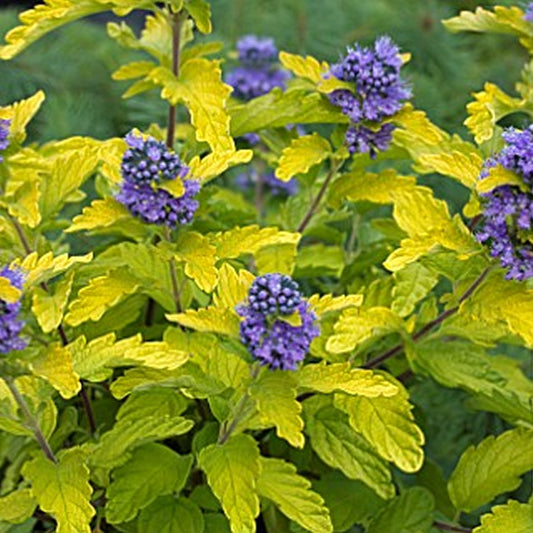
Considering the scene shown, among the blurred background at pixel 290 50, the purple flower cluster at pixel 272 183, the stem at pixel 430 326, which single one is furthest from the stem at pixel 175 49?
the blurred background at pixel 290 50

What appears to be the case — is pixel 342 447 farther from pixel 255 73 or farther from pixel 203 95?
pixel 255 73

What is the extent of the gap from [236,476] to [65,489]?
0.46 ft

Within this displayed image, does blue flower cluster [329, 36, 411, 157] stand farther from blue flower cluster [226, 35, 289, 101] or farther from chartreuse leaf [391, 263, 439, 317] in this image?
blue flower cluster [226, 35, 289, 101]

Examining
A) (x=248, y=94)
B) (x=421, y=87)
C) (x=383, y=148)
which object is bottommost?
(x=421, y=87)

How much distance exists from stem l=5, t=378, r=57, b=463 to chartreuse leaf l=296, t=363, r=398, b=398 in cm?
23

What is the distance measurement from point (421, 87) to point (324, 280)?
0.47 m

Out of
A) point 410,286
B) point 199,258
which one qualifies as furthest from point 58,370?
point 410,286

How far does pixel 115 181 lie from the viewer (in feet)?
2.73

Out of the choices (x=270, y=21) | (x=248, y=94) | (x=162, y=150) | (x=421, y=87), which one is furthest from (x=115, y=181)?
(x=270, y=21)

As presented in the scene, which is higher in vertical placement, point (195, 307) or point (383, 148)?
point (383, 148)

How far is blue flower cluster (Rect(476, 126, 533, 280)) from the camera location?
0.73 metres

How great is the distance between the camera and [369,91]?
897 millimetres

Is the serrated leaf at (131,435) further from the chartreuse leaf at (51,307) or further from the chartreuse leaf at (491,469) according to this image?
the chartreuse leaf at (491,469)

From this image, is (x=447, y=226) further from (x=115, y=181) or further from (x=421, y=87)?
(x=421, y=87)
